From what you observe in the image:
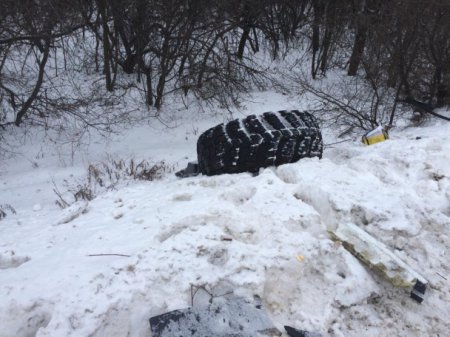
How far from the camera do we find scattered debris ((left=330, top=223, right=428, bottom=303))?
297cm

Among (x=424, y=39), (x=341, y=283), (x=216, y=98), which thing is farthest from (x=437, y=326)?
(x=216, y=98)

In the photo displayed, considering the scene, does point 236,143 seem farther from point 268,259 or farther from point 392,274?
point 392,274

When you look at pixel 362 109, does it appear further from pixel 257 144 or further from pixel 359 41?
pixel 257 144

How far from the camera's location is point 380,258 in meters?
3.12

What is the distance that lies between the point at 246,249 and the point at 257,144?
185 cm

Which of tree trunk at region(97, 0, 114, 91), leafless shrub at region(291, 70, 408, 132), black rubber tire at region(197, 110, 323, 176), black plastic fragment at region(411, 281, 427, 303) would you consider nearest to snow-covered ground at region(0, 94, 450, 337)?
black plastic fragment at region(411, 281, 427, 303)

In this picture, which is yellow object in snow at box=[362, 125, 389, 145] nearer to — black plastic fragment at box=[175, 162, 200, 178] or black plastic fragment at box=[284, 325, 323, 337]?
black plastic fragment at box=[175, 162, 200, 178]

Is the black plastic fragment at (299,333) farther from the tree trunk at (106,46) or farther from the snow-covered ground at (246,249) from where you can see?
the tree trunk at (106,46)

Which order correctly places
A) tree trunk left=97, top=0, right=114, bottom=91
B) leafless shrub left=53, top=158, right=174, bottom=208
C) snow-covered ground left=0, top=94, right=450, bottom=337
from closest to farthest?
snow-covered ground left=0, top=94, right=450, bottom=337 → leafless shrub left=53, top=158, right=174, bottom=208 → tree trunk left=97, top=0, right=114, bottom=91

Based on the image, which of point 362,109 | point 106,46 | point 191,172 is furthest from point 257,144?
point 106,46

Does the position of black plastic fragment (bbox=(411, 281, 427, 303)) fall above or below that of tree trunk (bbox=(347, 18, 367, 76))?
below

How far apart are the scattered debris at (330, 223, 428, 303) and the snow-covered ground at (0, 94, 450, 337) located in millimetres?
69

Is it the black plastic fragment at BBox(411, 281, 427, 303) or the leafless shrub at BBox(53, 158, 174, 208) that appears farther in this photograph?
the leafless shrub at BBox(53, 158, 174, 208)

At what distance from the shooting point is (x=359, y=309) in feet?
9.24
